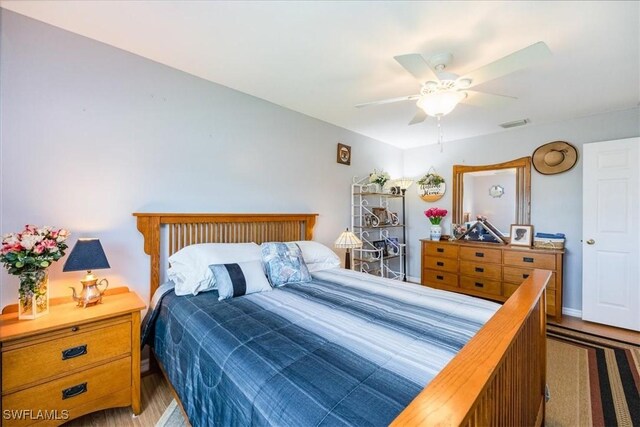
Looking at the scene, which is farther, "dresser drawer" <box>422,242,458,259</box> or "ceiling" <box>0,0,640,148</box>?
"dresser drawer" <box>422,242,458,259</box>

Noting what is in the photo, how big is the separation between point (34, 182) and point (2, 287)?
66 centimetres

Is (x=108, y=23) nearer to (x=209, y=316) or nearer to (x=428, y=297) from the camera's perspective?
(x=209, y=316)

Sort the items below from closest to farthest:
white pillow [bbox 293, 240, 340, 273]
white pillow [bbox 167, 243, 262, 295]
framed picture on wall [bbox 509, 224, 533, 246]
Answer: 1. white pillow [bbox 167, 243, 262, 295]
2. white pillow [bbox 293, 240, 340, 273]
3. framed picture on wall [bbox 509, 224, 533, 246]

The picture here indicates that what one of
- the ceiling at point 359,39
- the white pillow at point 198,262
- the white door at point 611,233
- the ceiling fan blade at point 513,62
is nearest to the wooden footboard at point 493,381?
the ceiling fan blade at point 513,62

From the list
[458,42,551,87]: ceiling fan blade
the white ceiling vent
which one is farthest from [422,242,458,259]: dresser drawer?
[458,42,551,87]: ceiling fan blade

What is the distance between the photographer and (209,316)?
1527 millimetres

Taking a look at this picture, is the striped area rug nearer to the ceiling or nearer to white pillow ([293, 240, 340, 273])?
white pillow ([293, 240, 340, 273])

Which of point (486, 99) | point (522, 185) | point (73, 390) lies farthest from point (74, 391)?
point (522, 185)

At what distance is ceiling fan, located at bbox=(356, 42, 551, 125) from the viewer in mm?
1406

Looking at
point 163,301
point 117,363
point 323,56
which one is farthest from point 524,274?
point 117,363

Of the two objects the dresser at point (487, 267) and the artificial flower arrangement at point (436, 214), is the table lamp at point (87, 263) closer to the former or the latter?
the dresser at point (487, 267)

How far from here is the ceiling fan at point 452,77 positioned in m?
1.41

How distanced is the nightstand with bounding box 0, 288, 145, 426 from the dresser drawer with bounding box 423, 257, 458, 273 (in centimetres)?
368

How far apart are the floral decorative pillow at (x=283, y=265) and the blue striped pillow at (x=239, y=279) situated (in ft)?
0.37
